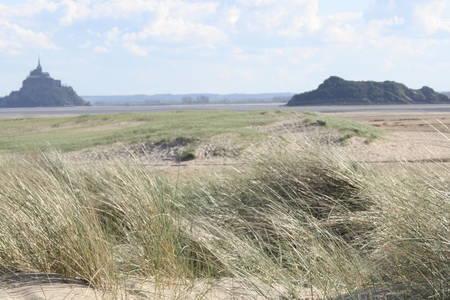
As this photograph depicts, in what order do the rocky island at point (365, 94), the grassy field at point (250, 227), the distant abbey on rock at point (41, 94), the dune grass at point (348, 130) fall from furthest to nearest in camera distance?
1. the distant abbey on rock at point (41, 94)
2. the rocky island at point (365, 94)
3. the dune grass at point (348, 130)
4. the grassy field at point (250, 227)

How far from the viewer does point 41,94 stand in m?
117

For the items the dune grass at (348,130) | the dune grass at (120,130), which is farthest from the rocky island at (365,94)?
the dune grass at (348,130)

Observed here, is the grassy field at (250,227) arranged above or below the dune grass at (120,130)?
above

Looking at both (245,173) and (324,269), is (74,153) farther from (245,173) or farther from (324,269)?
(324,269)

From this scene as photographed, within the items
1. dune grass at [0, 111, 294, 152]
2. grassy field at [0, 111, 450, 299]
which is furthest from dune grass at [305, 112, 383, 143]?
grassy field at [0, 111, 450, 299]

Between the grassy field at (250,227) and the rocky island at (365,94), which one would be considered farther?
the rocky island at (365,94)

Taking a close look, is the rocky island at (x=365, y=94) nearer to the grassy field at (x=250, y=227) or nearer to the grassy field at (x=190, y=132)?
the grassy field at (x=190, y=132)

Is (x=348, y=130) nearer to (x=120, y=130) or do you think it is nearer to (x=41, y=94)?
(x=120, y=130)

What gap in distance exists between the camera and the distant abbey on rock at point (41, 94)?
382ft

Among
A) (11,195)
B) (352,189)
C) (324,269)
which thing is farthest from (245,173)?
(324,269)

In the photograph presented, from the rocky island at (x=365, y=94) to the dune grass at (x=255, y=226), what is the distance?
238 feet

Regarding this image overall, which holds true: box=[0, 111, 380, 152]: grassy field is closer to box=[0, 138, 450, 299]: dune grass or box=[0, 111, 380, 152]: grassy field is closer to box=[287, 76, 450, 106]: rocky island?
box=[0, 138, 450, 299]: dune grass

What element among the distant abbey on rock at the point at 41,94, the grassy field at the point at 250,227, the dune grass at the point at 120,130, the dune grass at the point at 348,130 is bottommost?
the distant abbey on rock at the point at 41,94

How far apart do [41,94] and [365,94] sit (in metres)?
54.4
